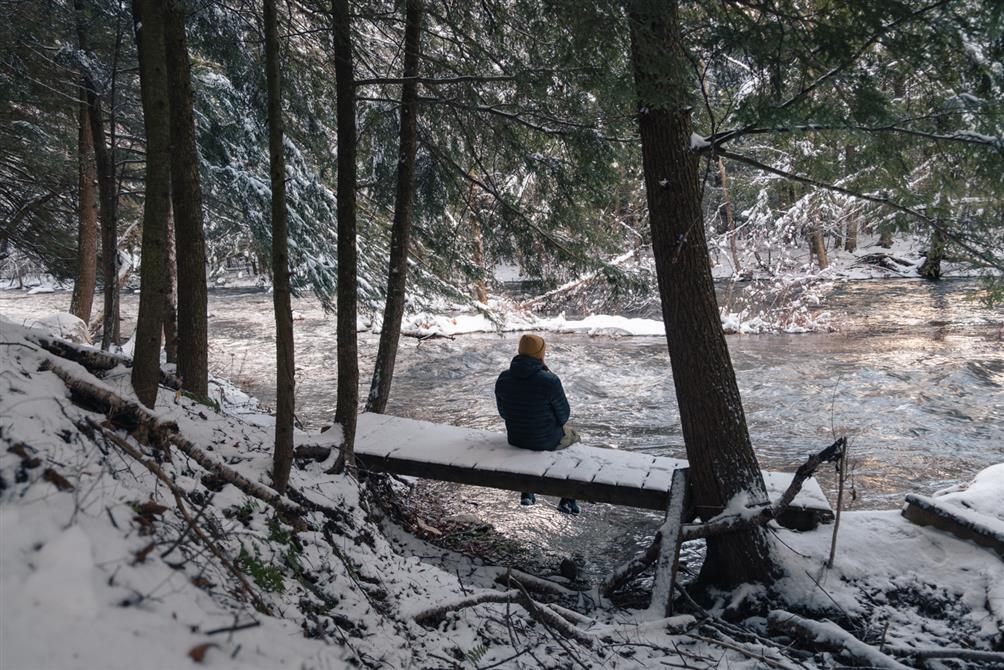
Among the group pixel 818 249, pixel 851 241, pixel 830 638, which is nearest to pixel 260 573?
pixel 830 638

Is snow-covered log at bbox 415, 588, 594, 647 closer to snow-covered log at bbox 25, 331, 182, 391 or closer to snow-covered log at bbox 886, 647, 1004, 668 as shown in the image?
snow-covered log at bbox 886, 647, 1004, 668

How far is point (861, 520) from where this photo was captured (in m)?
4.98

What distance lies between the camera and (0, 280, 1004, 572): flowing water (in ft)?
23.2

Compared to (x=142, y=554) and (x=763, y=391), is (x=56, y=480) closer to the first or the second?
(x=142, y=554)

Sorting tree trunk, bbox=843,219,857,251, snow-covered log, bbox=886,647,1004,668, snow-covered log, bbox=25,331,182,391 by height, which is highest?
tree trunk, bbox=843,219,857,251

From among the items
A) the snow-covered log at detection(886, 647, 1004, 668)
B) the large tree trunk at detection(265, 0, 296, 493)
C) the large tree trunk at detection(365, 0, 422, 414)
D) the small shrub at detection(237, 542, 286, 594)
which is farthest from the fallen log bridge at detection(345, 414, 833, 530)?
the small shrub at detection(237, 542, 286, 594)

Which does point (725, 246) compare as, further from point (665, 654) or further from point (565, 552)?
point (665, 654)

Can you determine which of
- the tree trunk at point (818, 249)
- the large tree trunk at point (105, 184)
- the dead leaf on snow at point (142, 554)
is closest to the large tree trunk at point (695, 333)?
the dead leaf on snow at point (142, 554)

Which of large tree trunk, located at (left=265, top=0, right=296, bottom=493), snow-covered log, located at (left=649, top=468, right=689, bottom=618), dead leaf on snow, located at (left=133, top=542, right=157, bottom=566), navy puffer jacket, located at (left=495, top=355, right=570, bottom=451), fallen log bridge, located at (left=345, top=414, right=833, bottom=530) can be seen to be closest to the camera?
dead leaf on snow, located at (left=133, top=542, right=157, bottom=566)

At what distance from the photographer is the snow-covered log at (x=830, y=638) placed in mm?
3262

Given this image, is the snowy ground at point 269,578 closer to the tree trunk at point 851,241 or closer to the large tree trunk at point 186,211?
the large tree trunk at point 186,211

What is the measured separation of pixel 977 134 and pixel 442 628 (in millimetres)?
4355

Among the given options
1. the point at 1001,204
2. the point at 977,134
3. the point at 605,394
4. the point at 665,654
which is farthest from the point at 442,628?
the point at 605,394

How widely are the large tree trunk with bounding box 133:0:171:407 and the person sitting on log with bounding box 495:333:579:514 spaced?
314 centimetres
